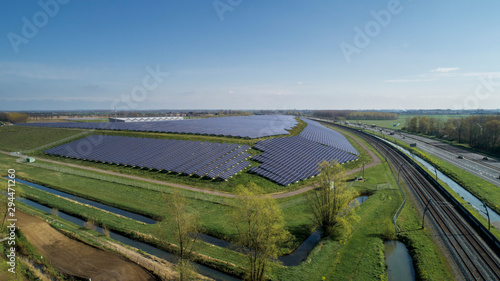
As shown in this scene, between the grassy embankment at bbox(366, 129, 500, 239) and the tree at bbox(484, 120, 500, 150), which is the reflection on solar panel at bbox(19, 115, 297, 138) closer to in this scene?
the grassy embankment at bbox(366, 129, 500, 239)

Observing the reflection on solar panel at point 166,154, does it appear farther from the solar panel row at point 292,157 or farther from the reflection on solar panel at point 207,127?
the reflection on solar panel at point 207,127

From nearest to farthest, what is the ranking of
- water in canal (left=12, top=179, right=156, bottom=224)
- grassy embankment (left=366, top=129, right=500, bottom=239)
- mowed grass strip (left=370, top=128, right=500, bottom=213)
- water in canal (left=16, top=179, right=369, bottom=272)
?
water in canal (left=16, top=179, right=369, bottom=272) → water in canal (left=12, top=179, right=156, bottom=224) → grassy embankment (left=366, top=129, right=500, bottom=239) → mowed grass strip (left=370, top=128, right=500, bottom=213)

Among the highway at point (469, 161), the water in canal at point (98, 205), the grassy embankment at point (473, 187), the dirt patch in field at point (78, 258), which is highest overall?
the highway at point (469, 161)

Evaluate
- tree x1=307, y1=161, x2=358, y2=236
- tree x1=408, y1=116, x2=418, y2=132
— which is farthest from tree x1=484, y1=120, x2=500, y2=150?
tree x1=307, y1=161, x2=358, y2=236

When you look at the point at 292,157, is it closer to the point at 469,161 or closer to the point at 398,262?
the point at 398,262

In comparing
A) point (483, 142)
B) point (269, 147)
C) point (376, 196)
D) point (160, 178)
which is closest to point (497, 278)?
point (376, 196)

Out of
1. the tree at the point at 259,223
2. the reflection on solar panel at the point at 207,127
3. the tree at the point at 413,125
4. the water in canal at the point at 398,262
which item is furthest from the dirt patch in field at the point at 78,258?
the tree at the point at 413,125
